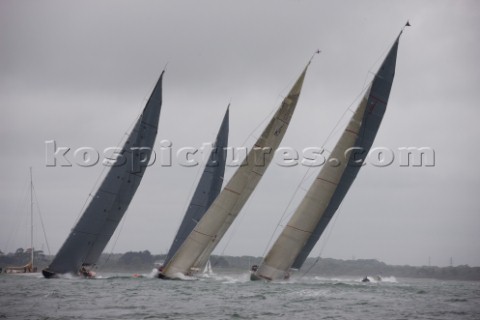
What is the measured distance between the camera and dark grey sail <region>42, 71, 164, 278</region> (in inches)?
1772

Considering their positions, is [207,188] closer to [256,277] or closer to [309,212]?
[256,277]

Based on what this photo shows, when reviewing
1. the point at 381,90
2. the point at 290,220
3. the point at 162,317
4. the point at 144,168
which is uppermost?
the point at 381,90

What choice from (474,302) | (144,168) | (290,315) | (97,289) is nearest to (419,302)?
(474,302)

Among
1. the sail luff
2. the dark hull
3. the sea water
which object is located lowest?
the sea water

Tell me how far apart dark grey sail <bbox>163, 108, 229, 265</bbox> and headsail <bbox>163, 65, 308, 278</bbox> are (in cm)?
622

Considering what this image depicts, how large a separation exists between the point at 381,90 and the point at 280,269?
41.1 ft

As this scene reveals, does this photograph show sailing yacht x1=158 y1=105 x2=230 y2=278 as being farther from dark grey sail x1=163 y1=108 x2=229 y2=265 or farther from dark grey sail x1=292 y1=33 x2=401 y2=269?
dark grey sail x1=292 y1=33 x2=401 y2=269

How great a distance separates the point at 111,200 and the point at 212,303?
1686 cm

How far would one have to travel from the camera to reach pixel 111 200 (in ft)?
150

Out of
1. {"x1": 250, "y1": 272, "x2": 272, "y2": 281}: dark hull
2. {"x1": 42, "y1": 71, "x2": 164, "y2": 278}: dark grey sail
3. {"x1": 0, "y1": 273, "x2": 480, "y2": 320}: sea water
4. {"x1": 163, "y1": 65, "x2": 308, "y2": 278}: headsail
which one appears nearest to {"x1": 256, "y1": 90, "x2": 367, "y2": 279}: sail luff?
{"x1": 250, "y1": 272, "x2": 272, "y2": 281}: dark hull

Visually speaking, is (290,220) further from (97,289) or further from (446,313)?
(446,313)

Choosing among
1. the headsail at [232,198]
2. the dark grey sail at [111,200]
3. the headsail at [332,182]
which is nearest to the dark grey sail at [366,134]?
the headsail at [332,182]

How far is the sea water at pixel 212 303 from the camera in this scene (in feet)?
88.9

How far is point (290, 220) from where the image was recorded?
4319cm
